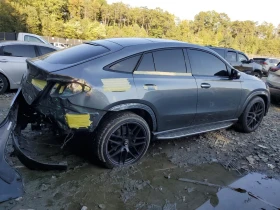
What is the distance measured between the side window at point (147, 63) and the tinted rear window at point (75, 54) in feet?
1.58

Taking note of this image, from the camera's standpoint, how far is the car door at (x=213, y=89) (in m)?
4.07

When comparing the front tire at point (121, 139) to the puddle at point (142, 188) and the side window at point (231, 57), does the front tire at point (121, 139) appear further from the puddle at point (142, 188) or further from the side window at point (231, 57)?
the side window at point (231, 57)

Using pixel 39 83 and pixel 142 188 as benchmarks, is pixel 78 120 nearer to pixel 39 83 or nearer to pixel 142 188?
pixel 39 83

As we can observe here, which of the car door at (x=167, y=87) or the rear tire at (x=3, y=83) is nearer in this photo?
the car door at (x=167, y=87)

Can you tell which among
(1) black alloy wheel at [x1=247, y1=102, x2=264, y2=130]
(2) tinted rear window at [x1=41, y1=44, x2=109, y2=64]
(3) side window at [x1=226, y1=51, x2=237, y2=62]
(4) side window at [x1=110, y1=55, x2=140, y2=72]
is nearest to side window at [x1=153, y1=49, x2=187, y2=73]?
(4) side window at [x1=110, y1=55, x2=140, y2=72]

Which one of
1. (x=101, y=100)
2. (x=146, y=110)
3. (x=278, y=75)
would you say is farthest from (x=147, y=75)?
(x=278, y=75)

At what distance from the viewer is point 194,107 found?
4004 millimetres

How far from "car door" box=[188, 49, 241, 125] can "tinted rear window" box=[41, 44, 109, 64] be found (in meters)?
1.44

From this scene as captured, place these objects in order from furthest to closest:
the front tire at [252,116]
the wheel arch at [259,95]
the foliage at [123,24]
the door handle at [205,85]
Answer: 1. the foliage at [123,24]
2. the front tire at [252,116]
3. the wheel arch at [259,95]
4. the door handle at [205,85]

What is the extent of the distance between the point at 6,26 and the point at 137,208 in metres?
45.5

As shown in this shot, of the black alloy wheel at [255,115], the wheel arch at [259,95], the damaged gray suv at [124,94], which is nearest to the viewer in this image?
the damaged gray suv at [124,94]

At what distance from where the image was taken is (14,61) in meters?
7.11

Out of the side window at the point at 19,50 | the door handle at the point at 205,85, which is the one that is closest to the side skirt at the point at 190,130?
the door handle at the point at 205,85

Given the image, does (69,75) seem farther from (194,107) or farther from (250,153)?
(250,153)
